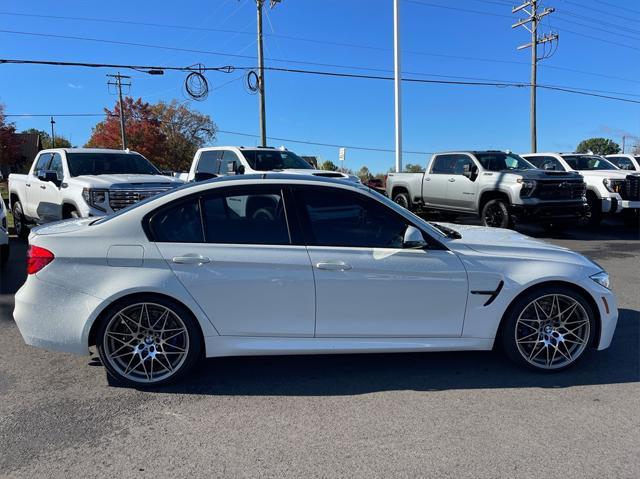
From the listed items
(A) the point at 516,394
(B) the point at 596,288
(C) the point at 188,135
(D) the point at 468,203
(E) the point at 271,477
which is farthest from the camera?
(C) the point at 188,135

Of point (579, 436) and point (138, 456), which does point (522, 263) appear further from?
point (138, 456)

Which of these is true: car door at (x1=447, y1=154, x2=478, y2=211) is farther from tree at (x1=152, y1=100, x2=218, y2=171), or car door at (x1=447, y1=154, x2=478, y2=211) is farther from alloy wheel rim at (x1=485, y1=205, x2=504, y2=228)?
tree at (x1=152, y1=100, x2=218, y2=171)

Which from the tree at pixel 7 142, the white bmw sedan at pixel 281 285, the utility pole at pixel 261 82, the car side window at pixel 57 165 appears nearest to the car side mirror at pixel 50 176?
the car side window at pixel 57 165

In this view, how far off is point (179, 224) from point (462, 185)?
1051 cm

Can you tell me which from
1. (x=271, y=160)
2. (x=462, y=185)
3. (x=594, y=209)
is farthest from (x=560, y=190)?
(x=271, y=160)

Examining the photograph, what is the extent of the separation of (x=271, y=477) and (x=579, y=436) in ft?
6.44

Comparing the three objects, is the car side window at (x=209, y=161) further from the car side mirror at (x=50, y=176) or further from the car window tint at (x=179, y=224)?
the car window tint at (x=179, y=224)

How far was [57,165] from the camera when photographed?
32.4 ft

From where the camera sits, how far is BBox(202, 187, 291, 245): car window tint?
13.2 ft

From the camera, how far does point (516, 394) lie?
3.89 meters

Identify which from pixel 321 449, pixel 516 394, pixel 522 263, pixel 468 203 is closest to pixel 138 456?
pixel 321 449

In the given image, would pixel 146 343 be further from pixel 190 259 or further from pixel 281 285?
pixel 281 285

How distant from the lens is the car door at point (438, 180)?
13945 mm

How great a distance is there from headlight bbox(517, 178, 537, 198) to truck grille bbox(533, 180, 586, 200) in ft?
0.49
